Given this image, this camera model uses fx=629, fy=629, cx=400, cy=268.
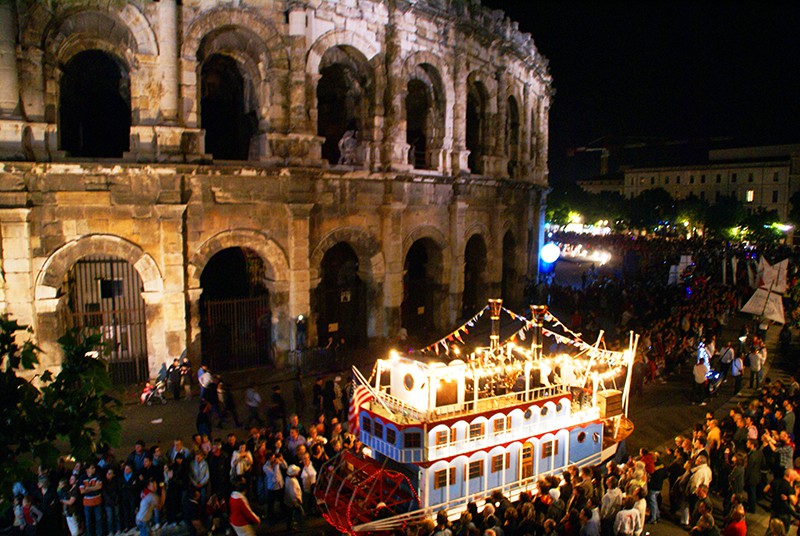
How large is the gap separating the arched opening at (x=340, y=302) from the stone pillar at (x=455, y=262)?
143 inches

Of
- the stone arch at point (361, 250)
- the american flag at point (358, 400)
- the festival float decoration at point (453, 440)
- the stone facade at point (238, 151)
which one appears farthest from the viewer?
the stone arch at point (361, 250)

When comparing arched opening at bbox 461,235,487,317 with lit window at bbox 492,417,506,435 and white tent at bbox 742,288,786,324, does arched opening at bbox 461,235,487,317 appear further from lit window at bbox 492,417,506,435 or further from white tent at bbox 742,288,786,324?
lit window at bbox 492,417,506,435

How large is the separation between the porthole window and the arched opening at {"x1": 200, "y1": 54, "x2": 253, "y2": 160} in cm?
1119

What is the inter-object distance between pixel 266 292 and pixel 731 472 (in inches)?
543

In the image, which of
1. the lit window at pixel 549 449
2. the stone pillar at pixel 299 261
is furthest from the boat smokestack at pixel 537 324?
the stone pillar at pixel 299 261

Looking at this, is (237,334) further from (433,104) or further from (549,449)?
(433,104)

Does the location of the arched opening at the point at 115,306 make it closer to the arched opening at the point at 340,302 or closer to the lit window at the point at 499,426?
the arched opening at the point at 340,302

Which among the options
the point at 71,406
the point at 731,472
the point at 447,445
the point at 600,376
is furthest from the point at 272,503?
the point at 731,472

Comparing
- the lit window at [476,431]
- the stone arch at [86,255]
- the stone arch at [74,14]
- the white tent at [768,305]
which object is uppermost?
the stone arch at [74,14]

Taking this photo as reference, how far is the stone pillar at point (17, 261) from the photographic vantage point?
49.3 ft

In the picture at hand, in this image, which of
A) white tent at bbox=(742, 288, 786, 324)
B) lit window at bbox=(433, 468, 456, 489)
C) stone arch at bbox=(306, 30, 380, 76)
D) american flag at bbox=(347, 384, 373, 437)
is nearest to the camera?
lit window at bbox=(433, 468, 456, 489)

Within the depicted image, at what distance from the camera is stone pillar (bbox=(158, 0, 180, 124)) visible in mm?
16266

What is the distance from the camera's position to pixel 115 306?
18.3m

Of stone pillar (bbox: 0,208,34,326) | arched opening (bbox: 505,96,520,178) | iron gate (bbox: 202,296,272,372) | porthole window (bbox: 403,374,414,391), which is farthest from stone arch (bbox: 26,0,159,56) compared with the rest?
arched opening (bbox: 505,96,520,178)
